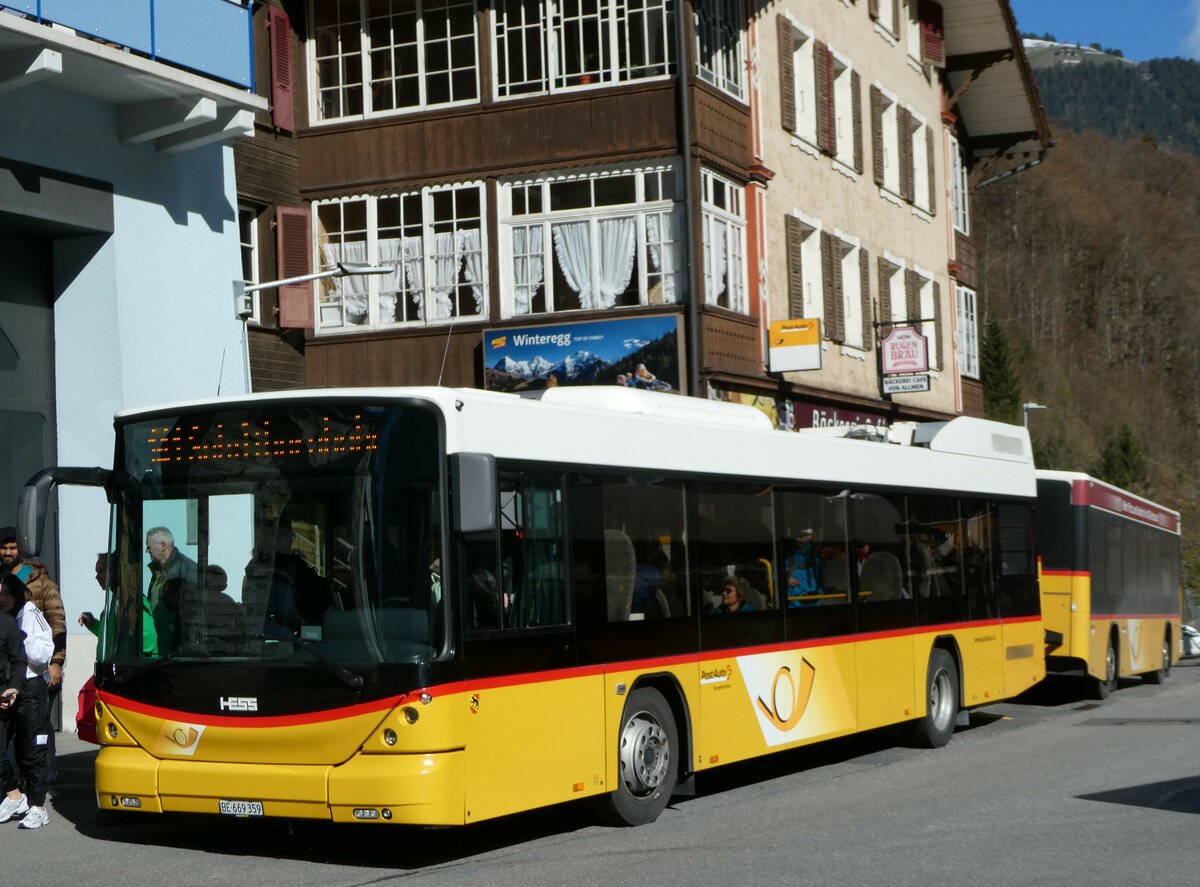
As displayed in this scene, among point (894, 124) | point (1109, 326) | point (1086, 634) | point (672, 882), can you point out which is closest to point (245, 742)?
point (672, 882)

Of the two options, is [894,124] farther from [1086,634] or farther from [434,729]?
[434,729]

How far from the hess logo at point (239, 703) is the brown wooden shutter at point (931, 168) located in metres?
31.0

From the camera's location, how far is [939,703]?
16641 mm

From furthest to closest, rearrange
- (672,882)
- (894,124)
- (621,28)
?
(894,124) → (621,28) → (672,882)

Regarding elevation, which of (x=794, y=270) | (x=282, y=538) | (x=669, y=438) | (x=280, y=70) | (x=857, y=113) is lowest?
(x=282, y=538)

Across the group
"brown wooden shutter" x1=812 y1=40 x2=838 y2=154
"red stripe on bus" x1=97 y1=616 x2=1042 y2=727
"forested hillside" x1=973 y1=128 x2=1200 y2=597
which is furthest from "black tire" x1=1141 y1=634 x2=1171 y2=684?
"forested hillside" x1=973 y1=128 x2=1200 y2=597

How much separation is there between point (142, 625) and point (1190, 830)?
234 inches

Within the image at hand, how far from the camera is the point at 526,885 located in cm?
895

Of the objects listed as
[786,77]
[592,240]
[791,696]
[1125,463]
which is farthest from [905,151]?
[1125,463]

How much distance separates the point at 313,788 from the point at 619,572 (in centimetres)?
253

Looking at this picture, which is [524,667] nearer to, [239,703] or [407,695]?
[407,695]

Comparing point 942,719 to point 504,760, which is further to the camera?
point 942,719

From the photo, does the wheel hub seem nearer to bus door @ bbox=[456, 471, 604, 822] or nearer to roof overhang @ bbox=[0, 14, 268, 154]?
bus door @ bbox=[456, 471, 604, 822]

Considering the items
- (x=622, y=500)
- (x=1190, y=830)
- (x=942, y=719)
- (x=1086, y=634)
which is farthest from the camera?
(x=1086, y=634)
